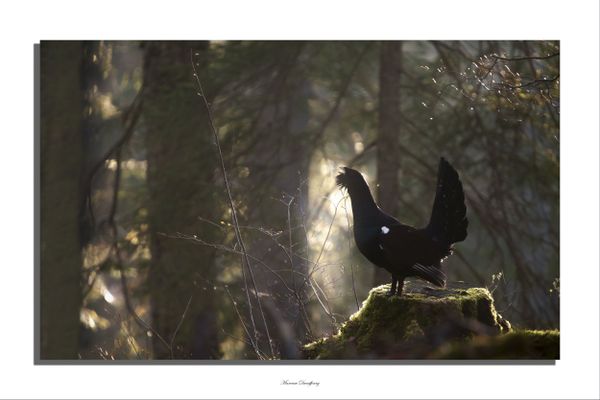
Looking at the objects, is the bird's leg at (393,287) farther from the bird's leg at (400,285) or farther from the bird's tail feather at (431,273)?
the bird's tail feather at (431,273)

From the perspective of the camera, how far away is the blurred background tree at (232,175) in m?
6.59

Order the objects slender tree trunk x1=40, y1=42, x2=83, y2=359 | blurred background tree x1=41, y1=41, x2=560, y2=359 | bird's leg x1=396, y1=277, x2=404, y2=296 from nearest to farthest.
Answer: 1. bird's leg x1=396, y1=277, x2=404, y2=296
2. slender tree trunk x1=40, y1=42, x2=83, y2=359
3. blurred background tree x1=41, y1=41, x2=560, y2=359

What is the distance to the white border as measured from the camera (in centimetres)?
498

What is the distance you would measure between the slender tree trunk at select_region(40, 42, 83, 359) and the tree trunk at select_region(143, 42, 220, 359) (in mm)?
705

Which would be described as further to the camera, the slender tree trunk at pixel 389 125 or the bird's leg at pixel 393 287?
the slender tree trunk at pixel 389 125

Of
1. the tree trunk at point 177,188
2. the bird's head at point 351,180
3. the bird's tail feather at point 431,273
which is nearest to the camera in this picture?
the bird's tail feather at point 431,273

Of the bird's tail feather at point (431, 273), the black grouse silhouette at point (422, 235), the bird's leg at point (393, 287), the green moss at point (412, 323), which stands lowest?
the green moss at point (412, 323)

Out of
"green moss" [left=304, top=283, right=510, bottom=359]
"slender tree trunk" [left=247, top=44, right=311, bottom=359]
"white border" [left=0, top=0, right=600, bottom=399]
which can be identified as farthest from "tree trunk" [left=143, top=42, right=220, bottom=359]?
"green moss" [left=304, top=283, right=510, bottom=359]

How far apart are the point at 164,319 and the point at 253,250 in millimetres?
1077

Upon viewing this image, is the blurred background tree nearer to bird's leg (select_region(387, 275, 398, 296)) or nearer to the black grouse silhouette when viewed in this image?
the black grouse silhouette
